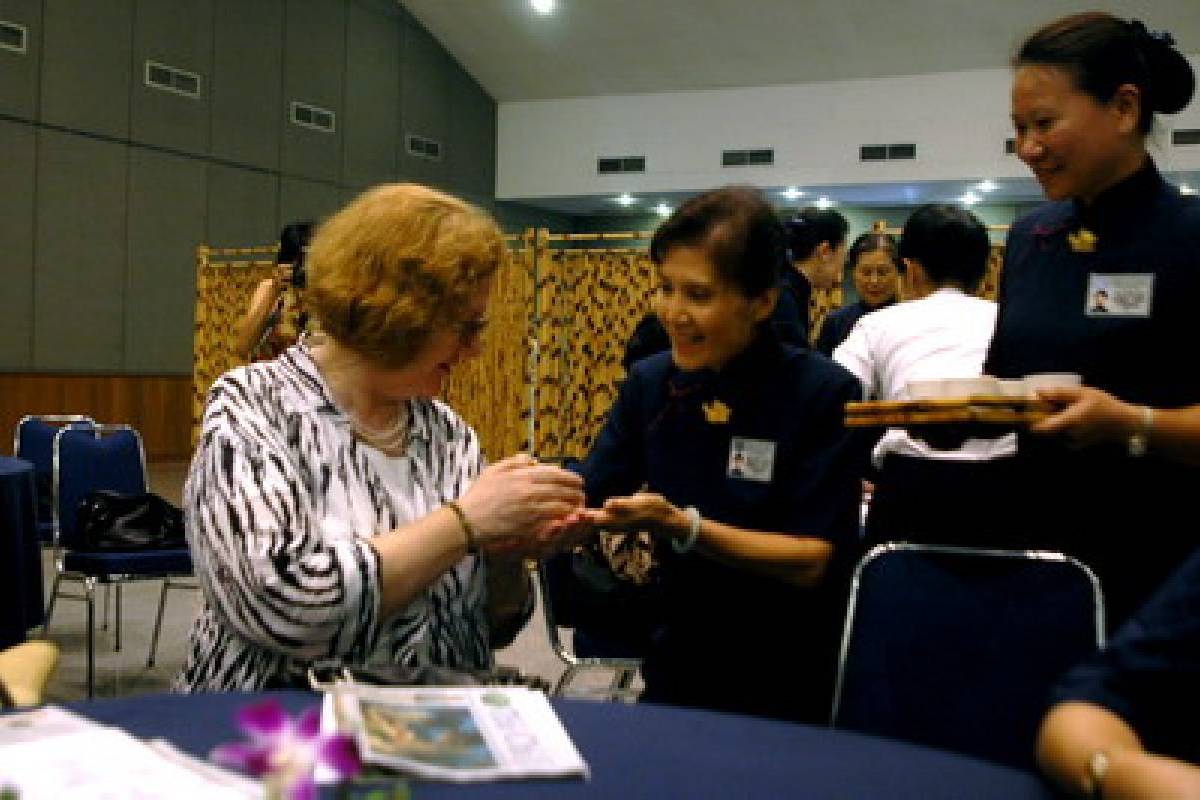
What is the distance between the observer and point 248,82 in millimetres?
13352

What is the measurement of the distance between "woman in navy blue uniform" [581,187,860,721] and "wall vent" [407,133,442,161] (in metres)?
13.9

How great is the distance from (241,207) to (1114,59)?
1224 centimetres

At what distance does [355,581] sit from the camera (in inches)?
64.0

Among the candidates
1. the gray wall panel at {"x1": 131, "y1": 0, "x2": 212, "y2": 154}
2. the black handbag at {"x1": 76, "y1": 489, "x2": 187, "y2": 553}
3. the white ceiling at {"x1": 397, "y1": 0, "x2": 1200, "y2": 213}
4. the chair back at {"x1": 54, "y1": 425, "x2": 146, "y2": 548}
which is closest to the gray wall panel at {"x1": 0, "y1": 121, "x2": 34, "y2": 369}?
the gray wall panel at {"x1": 131, "y1": 0, "x2": 212, "y2": 154}

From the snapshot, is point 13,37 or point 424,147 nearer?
point 13,37

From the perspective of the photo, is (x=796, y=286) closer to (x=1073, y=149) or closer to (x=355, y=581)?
(x=1073, y=149)

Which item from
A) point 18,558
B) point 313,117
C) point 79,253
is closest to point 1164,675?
point 18,558

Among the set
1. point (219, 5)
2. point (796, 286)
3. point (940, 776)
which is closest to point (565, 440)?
point (796, 286)

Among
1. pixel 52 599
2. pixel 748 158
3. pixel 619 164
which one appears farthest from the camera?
pixel 619 164

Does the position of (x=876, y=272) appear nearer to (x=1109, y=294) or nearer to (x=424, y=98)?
(x=1109, y=294)

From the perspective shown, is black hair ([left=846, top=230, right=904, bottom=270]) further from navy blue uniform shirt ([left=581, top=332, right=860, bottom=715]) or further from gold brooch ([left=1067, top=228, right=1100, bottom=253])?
navy blue uniform shirt ([left=581, top=332, right=860, bottom=715])

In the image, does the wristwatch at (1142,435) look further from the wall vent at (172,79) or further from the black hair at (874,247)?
the wall vent at (172,79)

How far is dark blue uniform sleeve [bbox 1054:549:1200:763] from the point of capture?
1.24 m

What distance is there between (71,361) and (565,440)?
5.99 m
